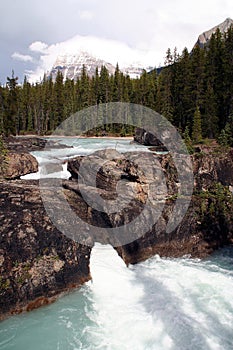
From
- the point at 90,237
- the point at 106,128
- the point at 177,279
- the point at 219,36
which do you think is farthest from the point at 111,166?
the point at 106,128

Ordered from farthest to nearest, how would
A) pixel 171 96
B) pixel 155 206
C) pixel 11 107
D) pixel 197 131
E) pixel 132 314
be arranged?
pixel 11 107 < pixel 171 96 < pixel 197 131 < pixel 155 206 < pixel 132 314

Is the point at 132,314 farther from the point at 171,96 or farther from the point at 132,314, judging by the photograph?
the point at 171,96

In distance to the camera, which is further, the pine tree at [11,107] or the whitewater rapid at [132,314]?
the pine tree at [11,107]

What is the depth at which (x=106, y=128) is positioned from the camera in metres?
61.9

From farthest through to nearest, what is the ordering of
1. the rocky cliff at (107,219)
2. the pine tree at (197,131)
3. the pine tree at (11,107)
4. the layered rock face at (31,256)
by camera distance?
the pine tree at (11,107) → the pine tree at (197,131) → the rocky cliff at (107,219) → the layered rock face at (31,256)

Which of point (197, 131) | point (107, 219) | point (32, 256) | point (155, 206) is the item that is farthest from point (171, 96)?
point (32, 256)

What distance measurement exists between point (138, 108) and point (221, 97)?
2414 cm

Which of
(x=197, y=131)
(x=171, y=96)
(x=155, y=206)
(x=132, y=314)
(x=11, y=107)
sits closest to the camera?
(x=132, y=314)

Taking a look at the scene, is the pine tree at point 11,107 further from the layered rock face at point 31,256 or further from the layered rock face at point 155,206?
the layered rock face at point 31,256

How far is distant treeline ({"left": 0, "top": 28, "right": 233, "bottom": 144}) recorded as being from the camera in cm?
3816

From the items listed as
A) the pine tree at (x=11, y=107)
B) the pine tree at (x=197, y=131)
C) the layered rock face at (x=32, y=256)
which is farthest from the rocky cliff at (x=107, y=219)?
the pine tree at (x=11, y=107)

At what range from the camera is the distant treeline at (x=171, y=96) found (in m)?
38.2

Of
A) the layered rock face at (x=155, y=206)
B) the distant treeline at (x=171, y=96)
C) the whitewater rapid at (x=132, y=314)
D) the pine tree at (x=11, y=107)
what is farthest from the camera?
the pine tree at (x=11, y=107)

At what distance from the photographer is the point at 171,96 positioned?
4588 cm
